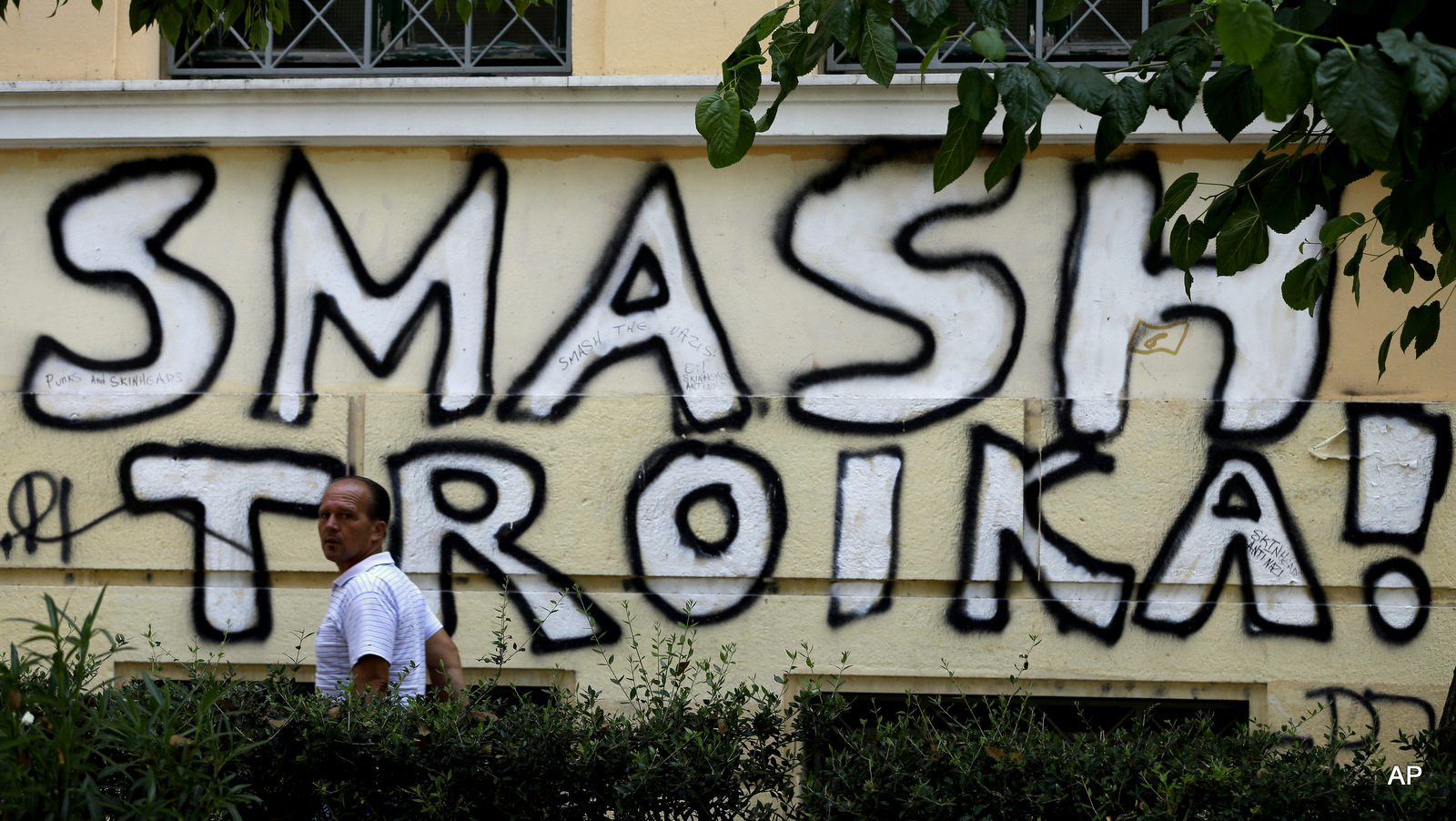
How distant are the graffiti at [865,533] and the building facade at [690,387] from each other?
14mm

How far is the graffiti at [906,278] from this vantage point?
4559 millimetres

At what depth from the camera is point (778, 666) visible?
446 centimetres

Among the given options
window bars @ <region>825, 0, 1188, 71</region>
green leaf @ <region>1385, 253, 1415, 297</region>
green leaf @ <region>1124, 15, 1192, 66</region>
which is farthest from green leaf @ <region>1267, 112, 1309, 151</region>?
window bars @ <region>825, 0, 1188, 71</region>

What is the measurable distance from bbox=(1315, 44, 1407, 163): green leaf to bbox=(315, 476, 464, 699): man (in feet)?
8.10

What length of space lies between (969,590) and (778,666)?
785 mm

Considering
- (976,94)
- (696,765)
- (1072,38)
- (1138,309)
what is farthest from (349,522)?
(1072,38)

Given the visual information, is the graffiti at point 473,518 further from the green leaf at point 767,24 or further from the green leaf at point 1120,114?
the green leaf at point 1120,114

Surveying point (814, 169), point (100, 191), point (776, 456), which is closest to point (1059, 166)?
point (814, 169)

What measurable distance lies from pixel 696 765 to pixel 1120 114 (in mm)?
1631

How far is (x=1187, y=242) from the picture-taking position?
252 centimetres

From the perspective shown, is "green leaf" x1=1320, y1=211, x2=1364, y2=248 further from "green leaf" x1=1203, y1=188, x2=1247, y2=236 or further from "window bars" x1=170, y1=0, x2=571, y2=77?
"window bars" x1=170, y1=0, x2=571, y2=77

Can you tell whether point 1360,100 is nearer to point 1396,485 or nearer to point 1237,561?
point 1237,561

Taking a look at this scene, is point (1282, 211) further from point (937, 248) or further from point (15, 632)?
point (15, 632)

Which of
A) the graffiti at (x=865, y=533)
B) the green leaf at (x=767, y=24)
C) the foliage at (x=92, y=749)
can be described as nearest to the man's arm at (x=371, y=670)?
the foliage at (x=92, y=749)
